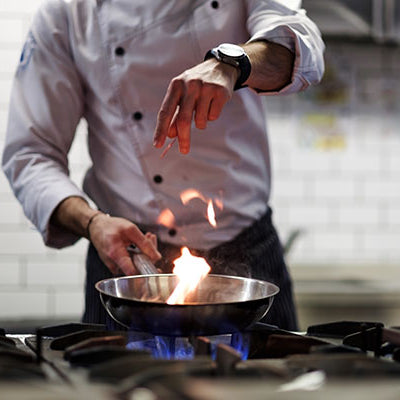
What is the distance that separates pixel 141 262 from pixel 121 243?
55mm

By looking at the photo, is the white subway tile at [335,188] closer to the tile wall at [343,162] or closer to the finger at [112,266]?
the tile wall at [343,162]

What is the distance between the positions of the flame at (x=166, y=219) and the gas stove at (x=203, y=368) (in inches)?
16.6

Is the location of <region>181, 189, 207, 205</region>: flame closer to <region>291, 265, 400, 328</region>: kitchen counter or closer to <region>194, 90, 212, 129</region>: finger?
<region>194, 90, 212, 129</region>: finger

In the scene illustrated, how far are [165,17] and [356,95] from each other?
1.51 meters

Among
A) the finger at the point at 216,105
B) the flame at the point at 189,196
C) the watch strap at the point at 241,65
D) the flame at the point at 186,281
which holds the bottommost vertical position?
the flame at the point at 186,281

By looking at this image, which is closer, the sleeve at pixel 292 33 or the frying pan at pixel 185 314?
the frying pan at pixel 185 314

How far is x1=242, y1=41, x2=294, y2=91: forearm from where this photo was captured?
1.10 meters

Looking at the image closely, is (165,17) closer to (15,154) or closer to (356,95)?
(15,154)

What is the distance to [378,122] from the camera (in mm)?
2695

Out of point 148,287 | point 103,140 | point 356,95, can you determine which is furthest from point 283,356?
point 356,95

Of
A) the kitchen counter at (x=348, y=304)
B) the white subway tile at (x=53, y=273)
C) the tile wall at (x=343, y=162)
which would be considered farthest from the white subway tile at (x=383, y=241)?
the white subway tile at (x=53, y=273)

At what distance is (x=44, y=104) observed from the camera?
4.50 feet

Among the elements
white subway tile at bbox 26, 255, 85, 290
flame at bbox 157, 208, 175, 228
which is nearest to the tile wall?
white subway tile at bbox 26, 255, 85, 290

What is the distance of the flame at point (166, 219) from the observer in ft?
4.34
